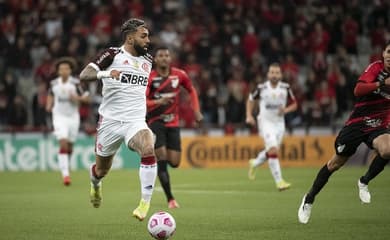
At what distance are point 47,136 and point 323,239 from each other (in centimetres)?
1782

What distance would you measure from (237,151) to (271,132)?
773cm

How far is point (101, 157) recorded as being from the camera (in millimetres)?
12070

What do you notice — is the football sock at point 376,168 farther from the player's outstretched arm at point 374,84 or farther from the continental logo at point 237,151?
the continental logo at point 237,151

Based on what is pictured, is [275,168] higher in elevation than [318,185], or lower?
lower

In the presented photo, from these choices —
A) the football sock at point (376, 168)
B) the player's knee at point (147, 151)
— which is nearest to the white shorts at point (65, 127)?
the football sock at point (376, 168)

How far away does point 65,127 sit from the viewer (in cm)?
2025

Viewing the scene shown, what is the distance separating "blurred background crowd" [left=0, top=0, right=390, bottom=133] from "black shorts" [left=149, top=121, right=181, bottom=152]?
11520 millimetres

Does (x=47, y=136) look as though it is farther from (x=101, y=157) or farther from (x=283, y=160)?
(x=101, y=157)

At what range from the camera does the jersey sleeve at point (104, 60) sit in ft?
36.9

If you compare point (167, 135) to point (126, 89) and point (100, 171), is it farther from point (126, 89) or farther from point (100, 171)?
point (126, 89)


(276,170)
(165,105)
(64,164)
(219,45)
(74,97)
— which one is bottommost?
(64,164)

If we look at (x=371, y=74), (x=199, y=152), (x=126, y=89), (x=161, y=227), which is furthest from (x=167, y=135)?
(x=199, y=152)

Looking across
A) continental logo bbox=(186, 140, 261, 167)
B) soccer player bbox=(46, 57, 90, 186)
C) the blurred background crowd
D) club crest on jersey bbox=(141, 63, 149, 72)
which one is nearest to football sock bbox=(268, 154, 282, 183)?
soccer player bbox=(46, 57, 90, 186)

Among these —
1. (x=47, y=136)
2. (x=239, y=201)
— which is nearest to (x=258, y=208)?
(x=239, y=201)
